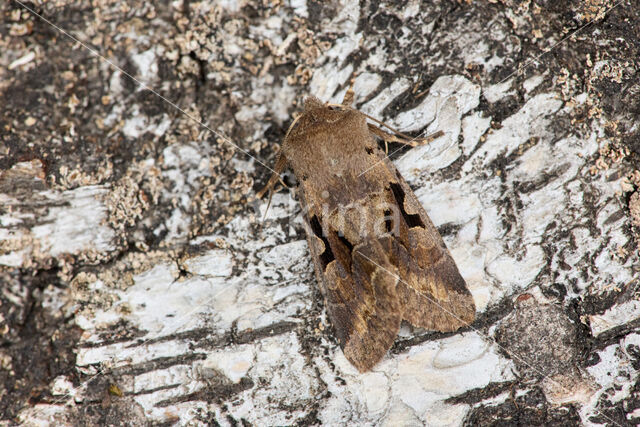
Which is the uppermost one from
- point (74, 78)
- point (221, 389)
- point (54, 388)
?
point (74, 78)

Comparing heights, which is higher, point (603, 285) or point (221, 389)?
point (221, 389)

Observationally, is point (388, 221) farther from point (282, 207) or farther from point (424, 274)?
point (282, 207)

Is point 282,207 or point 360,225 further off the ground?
point 282,207

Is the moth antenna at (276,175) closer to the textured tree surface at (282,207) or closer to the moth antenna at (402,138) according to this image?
the textured tree surface at (282,207)

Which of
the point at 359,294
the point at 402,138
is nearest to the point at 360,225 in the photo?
the point at 359,294

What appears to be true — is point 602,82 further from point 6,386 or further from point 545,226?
point 6,386

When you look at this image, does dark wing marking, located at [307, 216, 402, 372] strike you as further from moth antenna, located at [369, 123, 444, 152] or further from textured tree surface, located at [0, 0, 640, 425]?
moth antenna, located at [369, 123, 444, 152]

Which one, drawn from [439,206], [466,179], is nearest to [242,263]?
[439,206]
